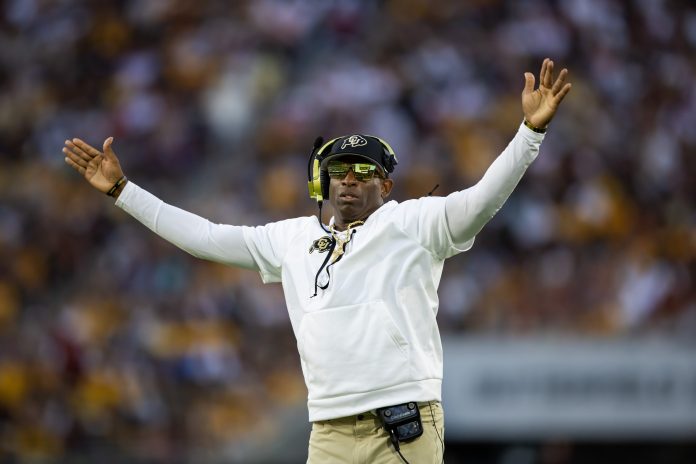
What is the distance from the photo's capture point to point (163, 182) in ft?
42.2

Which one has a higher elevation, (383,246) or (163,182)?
(163,182)

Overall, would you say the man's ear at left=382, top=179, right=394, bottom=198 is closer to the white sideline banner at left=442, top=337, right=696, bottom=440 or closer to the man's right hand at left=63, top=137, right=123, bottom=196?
the man's right hand at left=63, top=137, right=123, bottom=196

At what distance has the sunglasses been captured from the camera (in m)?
4.47

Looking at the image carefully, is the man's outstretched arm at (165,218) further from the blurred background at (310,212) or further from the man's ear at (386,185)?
the blurred background at (310,212)

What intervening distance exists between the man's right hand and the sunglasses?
0.89 meters

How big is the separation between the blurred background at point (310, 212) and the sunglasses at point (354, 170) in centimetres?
495

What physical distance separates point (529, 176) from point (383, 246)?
7250mm

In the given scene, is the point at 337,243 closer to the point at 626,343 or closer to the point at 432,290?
the point at 432,290

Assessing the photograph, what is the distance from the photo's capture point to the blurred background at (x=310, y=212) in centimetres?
922

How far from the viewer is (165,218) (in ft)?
15.7

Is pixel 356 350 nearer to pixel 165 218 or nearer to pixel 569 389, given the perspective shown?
pixel 165 218

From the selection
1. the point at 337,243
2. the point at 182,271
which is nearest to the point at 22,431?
the point at 182,271

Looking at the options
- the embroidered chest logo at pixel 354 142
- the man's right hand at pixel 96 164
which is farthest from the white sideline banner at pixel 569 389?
the embroidered chest logo at pixel 354 142

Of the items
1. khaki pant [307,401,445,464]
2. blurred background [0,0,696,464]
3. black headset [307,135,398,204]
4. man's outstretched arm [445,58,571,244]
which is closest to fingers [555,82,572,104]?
man's outstretched arm [445,58,571,244]
